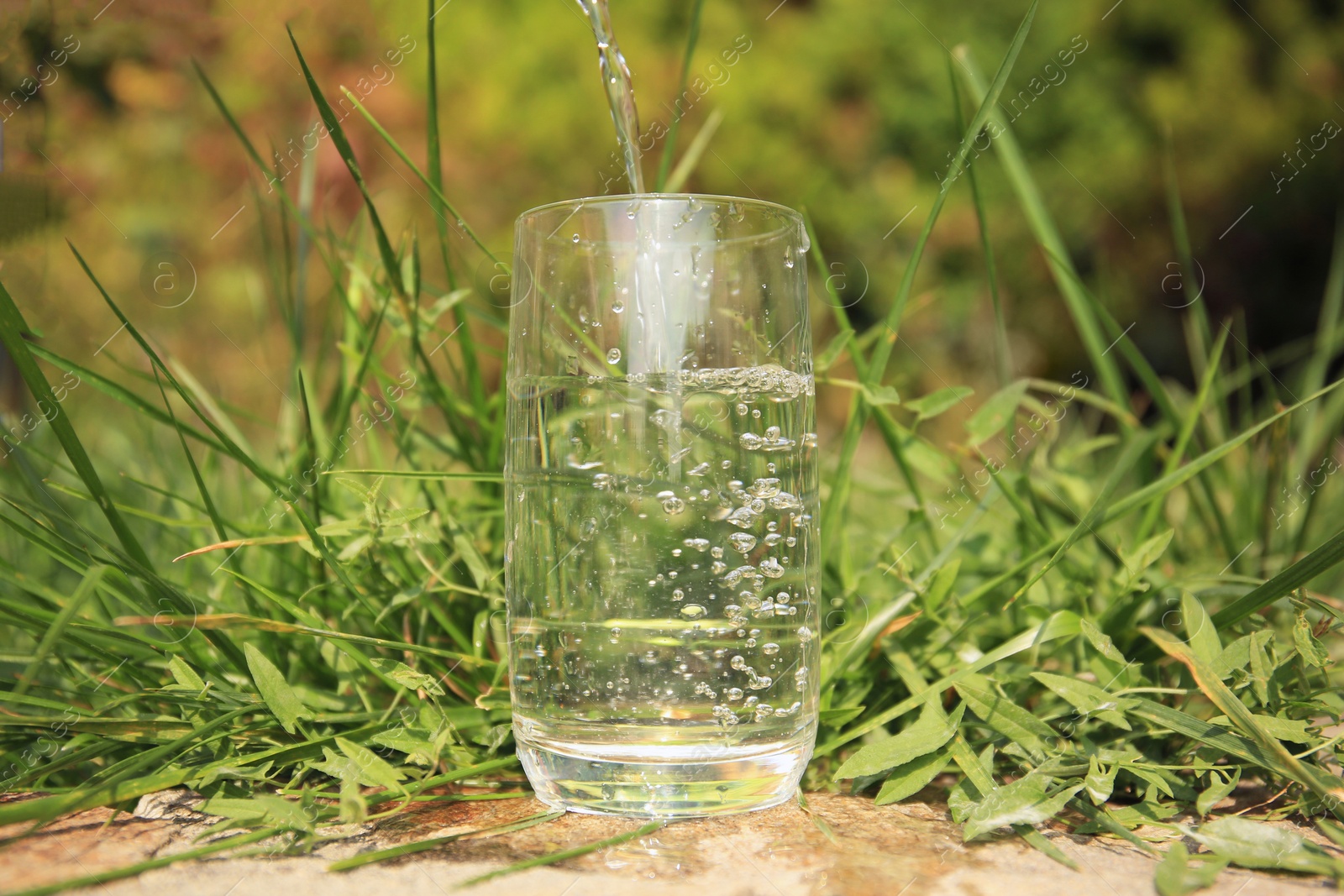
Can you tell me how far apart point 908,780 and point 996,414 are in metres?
0.55

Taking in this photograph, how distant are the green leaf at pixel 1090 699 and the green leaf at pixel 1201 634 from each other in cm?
10

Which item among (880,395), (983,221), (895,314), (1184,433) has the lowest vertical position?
(1184,433)

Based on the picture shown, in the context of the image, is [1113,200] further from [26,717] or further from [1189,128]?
[26,717]

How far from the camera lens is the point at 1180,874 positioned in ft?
2.79

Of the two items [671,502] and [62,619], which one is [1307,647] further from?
[62,619]

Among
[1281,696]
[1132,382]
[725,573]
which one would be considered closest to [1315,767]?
[1281,696]

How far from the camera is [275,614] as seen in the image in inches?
50.7

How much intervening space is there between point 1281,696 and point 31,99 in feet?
8.44

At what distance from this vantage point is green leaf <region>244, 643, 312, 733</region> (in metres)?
1.06

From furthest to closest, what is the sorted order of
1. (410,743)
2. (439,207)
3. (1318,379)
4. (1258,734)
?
(1318,379)
(439,207)
(410,743)
(1258,734)

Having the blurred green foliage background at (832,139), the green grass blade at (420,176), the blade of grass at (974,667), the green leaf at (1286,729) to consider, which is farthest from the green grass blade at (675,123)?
the blurred green foliage background at (832,139)

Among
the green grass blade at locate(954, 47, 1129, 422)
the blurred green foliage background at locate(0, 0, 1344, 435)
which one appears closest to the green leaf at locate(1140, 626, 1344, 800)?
the green grass blade at locate(954, 47, 1129, 422)

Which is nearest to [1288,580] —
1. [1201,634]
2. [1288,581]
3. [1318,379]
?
[1288,581]

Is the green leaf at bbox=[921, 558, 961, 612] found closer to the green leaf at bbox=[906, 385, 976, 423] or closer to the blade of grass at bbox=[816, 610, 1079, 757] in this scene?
the blade of grass at bbox=[816, 610, 1079, 757]
